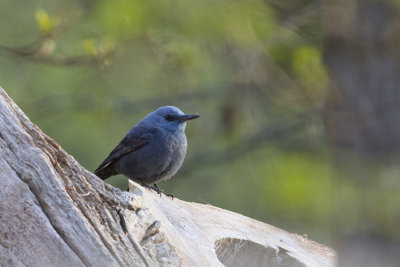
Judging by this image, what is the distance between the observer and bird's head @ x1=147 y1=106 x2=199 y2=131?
5441 millimetres

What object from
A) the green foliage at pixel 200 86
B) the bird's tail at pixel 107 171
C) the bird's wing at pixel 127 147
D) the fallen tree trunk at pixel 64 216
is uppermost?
the green foliage at pixel 200 86

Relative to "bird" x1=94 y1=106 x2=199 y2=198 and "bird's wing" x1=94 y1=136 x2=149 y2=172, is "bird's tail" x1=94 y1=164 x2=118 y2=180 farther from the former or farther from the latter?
"bird's wing" x1=94 y1=136 x2=149 y2=172

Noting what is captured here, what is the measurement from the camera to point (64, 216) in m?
2.86

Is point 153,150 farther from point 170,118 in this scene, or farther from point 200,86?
point 200,86

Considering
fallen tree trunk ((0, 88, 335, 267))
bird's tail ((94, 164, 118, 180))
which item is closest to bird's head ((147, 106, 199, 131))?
bird's tail ((94, 164, 118, 180))

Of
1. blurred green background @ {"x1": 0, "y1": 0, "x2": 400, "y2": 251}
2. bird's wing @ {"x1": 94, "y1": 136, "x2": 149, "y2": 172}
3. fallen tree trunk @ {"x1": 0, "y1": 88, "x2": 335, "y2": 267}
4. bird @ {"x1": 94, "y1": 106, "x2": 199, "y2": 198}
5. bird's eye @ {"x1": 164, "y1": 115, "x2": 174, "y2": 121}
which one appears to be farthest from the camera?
blurred green background @ {"x1": 0, "y1": 0, "x2": 400, "y2": 251}

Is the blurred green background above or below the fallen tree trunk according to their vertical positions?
above

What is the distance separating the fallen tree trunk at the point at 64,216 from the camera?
111 inches

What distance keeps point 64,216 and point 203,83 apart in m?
5.64

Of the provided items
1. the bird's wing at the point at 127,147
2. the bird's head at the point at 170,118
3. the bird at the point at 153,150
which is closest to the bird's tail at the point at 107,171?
the bird at the point at 153,150

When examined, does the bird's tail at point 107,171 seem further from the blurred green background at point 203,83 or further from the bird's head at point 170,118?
the blurred green background at point 203,83

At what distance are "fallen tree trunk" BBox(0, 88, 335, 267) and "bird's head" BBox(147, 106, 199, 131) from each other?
83.5 inches

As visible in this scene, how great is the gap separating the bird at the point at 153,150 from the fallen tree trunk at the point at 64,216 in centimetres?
189

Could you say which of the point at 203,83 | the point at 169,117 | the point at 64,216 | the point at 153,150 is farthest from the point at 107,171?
the point at 203,83
